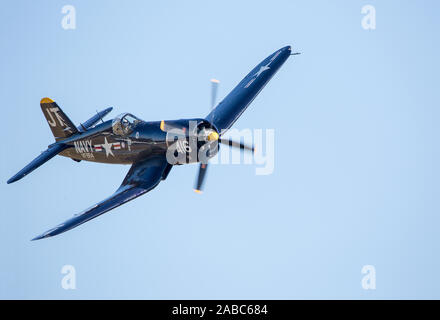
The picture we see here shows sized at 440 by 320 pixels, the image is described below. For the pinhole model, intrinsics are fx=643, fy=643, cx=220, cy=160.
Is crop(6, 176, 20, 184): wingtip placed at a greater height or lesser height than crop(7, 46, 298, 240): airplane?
lesser

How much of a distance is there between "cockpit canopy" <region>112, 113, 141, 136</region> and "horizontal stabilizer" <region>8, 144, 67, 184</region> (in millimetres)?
3505

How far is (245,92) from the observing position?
32250mm

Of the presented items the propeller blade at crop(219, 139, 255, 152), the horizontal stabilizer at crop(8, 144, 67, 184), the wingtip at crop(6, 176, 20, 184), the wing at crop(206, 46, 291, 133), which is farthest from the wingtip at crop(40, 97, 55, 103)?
the propeller blade at crop(219, 139, 255, 152)

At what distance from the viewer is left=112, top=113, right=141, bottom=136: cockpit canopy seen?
28047mm

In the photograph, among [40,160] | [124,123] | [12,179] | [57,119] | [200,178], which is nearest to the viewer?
[200,178]

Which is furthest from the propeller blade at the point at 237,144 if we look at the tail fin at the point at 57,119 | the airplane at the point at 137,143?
the tail fin at the point at 57,119

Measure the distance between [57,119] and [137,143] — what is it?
480 centimetres

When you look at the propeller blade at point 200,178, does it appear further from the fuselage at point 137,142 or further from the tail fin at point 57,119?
the tail fin at point 57,119

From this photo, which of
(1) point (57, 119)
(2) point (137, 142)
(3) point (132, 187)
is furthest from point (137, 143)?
(1) point (57, 119)

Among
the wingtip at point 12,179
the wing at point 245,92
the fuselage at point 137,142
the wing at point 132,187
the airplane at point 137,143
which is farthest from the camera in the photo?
the wing at point 245,92

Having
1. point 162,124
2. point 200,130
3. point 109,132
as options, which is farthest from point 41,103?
point 200,130

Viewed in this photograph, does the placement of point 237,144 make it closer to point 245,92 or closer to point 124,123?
point 124,123

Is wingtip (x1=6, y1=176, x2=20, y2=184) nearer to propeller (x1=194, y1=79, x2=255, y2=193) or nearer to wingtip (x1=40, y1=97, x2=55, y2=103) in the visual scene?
wingtip (x1=40, y1=97, x2=55, y2=103)

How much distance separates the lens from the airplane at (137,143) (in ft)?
86.4
